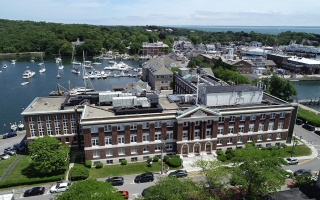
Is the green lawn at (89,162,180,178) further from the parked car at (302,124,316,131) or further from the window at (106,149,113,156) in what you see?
the parked car at (302,124,316,131)

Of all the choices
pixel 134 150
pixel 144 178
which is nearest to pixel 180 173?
pixel 144 178

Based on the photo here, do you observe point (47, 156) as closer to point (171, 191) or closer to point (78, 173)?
point (78, 173)

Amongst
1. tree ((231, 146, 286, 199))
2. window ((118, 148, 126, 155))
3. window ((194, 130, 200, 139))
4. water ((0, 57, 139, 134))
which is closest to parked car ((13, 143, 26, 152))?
water ((0, 57, 139, 134))

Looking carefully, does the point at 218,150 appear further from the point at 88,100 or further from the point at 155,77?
the point at 155,77

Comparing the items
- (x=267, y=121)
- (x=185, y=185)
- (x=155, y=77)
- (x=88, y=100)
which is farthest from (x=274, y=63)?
(x=185, y=185)

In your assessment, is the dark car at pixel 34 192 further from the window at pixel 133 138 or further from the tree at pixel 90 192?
the window at pixel 133 138

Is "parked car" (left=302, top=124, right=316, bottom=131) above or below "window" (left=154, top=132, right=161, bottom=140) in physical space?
below
